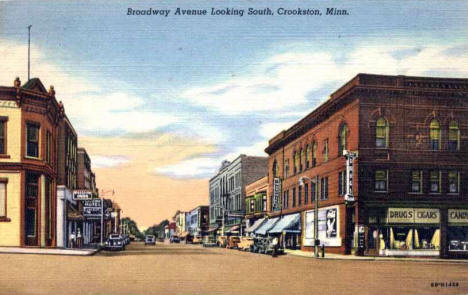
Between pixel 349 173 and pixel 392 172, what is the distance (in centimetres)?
304

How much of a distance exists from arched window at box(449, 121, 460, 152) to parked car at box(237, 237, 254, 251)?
32697mm

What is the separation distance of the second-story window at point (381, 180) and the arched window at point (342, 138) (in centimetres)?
293

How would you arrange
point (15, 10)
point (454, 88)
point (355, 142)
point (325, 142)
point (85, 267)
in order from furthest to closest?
1. point (325, 142)
2. point (355, 142)
3. point (85, 267)
4. point (454, 88)
5. point (15, 10)

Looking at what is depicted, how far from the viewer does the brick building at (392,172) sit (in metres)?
A: 33.2

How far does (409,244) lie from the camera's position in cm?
4219

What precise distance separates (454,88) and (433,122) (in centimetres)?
700

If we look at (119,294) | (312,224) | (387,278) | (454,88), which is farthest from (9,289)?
(312,224)

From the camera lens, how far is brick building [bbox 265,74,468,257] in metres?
33.2

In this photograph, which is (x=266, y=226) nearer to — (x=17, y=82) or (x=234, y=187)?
(x=234, y=187)

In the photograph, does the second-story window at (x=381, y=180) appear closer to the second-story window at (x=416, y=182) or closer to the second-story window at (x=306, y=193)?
the second-story window at (x=416, y=182)

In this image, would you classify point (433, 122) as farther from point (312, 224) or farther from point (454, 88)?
point (312, 224)

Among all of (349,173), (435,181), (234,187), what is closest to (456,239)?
(435,181)

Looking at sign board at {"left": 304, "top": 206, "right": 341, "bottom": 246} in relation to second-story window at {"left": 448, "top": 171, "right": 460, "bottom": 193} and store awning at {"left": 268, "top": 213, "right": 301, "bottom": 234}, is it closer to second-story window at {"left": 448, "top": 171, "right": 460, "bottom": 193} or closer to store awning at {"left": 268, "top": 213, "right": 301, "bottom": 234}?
store awning at {"left": 268, "top": 213, "right": 301, "bottom": 234}

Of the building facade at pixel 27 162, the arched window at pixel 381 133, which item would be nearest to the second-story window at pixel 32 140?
the building facade at pixel 27 162
